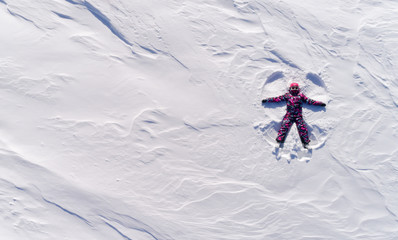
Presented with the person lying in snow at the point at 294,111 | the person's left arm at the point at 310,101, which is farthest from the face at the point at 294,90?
the person's left arm at the point at 310,101

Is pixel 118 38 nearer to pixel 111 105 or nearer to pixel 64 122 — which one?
pixel 111 105

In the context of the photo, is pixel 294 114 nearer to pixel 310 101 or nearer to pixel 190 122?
pixel 310 101

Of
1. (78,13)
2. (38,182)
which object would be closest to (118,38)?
(78,13)

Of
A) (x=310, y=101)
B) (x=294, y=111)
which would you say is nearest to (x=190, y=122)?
(x=294, y=111)

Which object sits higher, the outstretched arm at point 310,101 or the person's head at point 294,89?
the person's head at point 294,89

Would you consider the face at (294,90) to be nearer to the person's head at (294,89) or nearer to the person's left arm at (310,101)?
the person's head at (294,89)

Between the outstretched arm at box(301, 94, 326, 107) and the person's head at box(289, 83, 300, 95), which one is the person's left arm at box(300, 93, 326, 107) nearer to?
the outstretched arm at box(301, 94, 326, 107)
